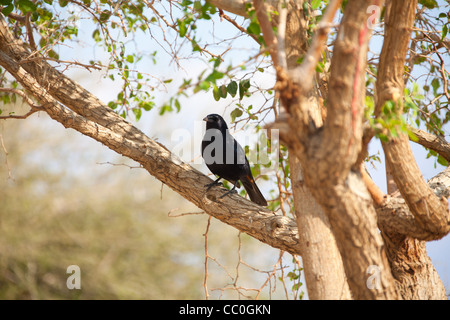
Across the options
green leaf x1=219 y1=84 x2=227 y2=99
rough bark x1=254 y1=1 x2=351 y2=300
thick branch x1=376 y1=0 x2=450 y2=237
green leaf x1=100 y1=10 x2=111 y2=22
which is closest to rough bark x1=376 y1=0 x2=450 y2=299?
thick branch x1=376 y1=0 x2=450 y2=237

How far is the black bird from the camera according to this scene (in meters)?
3.55

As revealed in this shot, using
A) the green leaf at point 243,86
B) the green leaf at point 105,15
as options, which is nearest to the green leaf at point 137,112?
the green leaf at point 105,15

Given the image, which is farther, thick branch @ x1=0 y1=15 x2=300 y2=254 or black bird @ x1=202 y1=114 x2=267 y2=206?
black bird @ x1=202 y1=114 x2=267 y2=206

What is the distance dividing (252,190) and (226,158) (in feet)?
1.25

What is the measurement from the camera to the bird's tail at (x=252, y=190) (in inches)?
140

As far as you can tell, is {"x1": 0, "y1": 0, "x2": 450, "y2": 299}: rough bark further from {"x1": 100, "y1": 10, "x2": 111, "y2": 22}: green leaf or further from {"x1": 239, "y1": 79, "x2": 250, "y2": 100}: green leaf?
{"x1": 100, "y1": 10, "x2": 111, "y2": 22}: green leaf

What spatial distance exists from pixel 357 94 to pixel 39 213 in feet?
30.0

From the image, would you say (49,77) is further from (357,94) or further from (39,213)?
(39,213)

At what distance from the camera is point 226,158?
3605mm

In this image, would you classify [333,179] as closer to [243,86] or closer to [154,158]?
[243,86]

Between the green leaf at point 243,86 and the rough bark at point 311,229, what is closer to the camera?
the rough bark at point 311,229

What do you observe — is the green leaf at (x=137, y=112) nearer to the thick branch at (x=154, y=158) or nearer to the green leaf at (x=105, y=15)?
the thick branch at (x=154, y=158)

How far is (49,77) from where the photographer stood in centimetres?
294
